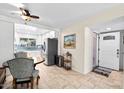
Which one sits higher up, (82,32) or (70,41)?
(82,32)

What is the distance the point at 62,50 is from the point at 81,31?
72.2 inches

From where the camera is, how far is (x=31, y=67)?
213 centimetres

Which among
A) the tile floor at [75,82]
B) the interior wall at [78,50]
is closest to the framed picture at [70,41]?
the interior wall at [78,50]

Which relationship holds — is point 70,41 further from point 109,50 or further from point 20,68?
point 20,68

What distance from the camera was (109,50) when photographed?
15.3 feet

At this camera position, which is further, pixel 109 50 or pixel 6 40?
pixel 109 50

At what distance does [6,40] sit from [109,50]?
4771 millimetres

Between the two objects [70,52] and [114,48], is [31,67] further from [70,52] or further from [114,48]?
[114,48]

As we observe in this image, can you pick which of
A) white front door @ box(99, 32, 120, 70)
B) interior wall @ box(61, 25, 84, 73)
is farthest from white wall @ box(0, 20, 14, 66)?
white front door @ box(99, 32, 120, 70)

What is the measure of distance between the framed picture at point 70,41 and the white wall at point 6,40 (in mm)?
2542

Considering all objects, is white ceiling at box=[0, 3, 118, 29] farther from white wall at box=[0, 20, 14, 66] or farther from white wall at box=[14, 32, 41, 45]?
white wall at box=[14, 32, 41, 45]

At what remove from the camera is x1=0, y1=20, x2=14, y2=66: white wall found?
11.4 ft

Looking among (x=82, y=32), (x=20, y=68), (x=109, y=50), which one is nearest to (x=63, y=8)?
(x=82, y=32)
